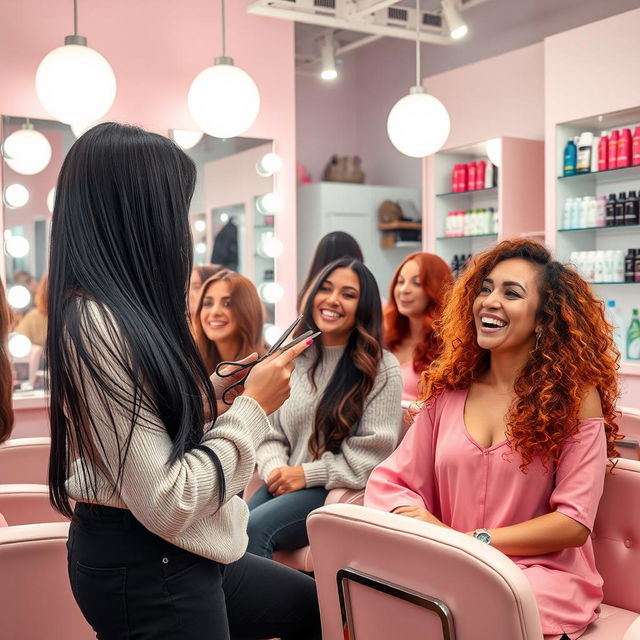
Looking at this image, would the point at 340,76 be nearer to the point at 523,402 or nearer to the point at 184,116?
the point at 184,116

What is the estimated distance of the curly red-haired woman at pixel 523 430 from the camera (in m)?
1.69

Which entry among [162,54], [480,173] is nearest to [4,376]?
[162,54]

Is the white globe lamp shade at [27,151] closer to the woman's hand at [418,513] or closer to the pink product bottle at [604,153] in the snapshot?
the woman's hand at [418,513]

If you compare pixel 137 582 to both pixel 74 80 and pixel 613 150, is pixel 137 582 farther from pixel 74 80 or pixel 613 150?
pixel 613 150

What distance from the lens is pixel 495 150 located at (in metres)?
5.18

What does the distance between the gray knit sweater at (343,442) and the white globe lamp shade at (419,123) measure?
4.83 ft

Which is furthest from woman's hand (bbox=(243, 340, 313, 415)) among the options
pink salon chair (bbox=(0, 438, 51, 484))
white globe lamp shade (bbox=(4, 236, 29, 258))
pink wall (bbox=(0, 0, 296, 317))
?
pink wall (bbox=(0, 0, 296, 317))

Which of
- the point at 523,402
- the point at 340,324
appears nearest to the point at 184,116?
the point at 340,324

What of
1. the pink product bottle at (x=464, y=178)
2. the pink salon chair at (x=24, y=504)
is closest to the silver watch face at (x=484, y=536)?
the pink salon chair at (x=24, y=504)

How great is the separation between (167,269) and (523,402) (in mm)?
915

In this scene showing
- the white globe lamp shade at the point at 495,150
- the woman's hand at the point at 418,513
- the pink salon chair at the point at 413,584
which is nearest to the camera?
the pink salon chair at the point at 413,584

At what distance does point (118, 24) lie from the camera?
4055 millimetres

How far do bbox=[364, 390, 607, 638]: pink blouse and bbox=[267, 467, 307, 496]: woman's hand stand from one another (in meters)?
0.71

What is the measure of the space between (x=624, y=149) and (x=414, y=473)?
315 cm
